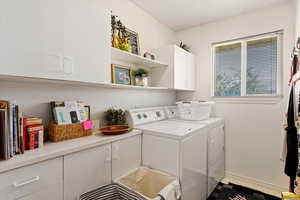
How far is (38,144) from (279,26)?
10.2 ft

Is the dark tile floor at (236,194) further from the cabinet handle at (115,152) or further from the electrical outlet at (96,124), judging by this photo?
the electrical outlet at (96,124)

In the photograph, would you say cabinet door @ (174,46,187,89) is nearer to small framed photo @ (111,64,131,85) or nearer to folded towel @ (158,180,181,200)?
small framed photo @ (111,64,131,85)

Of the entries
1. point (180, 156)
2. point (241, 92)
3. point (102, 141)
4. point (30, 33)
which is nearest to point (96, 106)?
point (102, 141)

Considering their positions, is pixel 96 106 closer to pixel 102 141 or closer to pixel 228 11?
pixel 102 141

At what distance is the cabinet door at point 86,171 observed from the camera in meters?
1.02

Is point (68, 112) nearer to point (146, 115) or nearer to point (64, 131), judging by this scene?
point (64, 131)

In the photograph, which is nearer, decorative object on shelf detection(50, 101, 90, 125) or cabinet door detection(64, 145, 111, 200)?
cabinet door detection(64, 145, 111, 200)

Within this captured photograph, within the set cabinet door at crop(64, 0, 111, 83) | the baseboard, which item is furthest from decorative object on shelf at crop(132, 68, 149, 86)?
the baseboard

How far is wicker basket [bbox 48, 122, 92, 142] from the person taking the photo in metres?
1.18

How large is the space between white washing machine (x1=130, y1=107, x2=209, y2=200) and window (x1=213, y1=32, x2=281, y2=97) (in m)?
1.12

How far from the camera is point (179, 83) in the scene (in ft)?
7.70

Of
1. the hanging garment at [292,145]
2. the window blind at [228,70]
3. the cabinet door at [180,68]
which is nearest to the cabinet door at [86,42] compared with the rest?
the cabinet door at [180,68]

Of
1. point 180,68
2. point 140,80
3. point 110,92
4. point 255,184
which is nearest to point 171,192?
point 110,92

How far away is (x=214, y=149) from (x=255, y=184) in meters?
0.93
